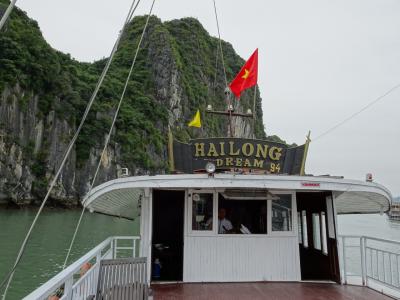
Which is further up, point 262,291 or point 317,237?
point 317,237

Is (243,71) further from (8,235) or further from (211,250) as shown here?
(8,235)

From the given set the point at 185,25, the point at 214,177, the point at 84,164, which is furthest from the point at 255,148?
the point at 185,25

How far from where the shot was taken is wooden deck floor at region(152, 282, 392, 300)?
211 inches

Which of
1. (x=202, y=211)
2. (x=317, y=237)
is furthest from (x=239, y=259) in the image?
(x=317, y=237)

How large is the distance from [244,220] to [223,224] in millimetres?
457

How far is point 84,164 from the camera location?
46.8 metres

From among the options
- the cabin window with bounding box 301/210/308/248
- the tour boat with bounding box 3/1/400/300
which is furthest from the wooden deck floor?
the cabin window with bounding box 301/210/308/248

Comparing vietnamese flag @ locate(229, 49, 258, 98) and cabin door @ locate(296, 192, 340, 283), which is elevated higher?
vietnamese flag @ locate(229, 49, 258, 98)

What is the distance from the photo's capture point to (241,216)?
6.66 metres

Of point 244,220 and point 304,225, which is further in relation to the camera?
point 304,225

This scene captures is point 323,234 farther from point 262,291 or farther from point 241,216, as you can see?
point 262,291

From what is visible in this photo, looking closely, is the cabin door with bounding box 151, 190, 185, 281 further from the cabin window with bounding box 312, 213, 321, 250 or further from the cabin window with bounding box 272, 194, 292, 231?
the cabin window with bounding box 312, 213, 321, 250

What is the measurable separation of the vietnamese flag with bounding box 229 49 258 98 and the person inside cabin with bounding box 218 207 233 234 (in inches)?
142

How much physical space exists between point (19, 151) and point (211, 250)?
3759cm
